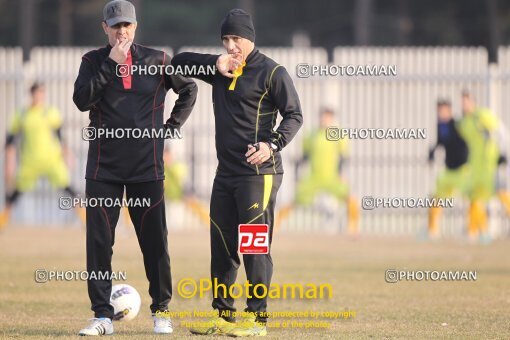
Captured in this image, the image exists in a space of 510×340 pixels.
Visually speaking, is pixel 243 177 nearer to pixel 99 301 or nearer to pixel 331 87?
pixel 99 301

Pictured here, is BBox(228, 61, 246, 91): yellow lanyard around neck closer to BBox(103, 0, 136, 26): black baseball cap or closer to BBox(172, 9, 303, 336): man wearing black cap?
BBox(172, 9, 303, 336): man wearing black cap

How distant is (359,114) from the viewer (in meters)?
24.2

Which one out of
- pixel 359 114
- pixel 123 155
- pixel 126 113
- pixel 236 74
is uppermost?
pixel 359 114

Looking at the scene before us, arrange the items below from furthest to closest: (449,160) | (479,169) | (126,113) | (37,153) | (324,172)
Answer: (324,172) → (37,153) → (449,160) → (479,169) → (126,113)

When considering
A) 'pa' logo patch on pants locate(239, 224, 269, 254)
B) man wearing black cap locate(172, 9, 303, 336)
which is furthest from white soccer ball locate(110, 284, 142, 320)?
'pa' logo patch on pants locate(239, 224, 269, 254)

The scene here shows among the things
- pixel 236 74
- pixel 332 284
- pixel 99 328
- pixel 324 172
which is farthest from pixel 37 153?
pixel 236 74

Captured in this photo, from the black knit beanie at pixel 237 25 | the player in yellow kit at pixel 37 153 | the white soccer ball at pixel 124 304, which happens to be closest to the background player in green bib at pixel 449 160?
the player in yellow kit at pixel 37 153

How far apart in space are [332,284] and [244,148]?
15.3 ft

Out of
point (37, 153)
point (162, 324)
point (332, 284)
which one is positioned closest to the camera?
point (162, 324)

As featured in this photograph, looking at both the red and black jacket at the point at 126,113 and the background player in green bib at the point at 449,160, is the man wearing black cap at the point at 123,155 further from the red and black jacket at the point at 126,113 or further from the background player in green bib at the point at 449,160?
the background player in green bib at the point at 449,160

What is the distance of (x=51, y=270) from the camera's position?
49.6 ft

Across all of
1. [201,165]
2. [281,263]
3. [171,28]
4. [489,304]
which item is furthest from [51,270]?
[171,28]

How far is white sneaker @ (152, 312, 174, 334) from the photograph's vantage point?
9.62 metres

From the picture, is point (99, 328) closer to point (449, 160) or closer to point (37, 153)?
point (37, 153)
